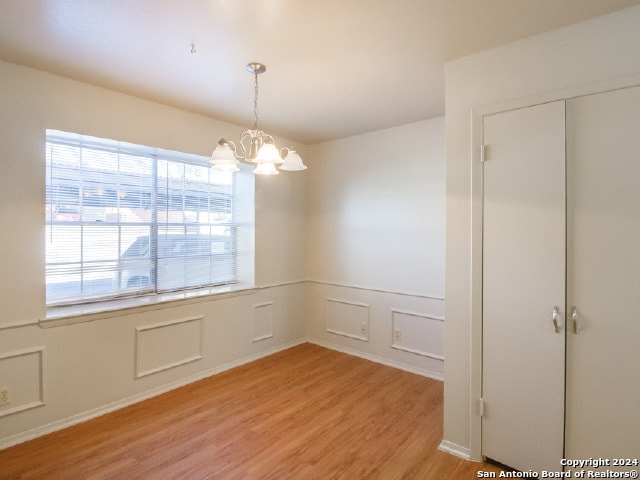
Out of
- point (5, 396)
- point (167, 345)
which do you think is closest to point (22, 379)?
point (5, 396)

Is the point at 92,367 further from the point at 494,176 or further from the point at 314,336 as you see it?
the point at 494,176

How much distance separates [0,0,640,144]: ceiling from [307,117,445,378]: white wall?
32.5 inches

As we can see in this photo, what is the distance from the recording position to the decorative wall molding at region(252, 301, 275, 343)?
4039 millimetres

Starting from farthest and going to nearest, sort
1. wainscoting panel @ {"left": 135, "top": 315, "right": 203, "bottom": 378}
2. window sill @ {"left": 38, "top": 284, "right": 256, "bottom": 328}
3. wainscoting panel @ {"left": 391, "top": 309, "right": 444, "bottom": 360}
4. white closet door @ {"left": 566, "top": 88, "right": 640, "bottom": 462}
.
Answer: wainscoting panel @ {"left": 391, "top": 309, "right": 444, "bottom": 360} → wainscoting panel @ {"left": 135, "top": 315, "right": 203, "bottom": 378} → window sill @ {"left": 38, "top": 284, "right": 256, "bottom": 328} → white closet door @ {"left": 566, "top": 88, "right": 640, "bottom": 462}

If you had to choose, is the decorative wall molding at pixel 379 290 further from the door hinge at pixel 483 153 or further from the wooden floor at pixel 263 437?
the door hinge at pixel 483 153

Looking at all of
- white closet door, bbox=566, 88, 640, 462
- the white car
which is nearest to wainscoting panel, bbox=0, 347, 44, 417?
the white car

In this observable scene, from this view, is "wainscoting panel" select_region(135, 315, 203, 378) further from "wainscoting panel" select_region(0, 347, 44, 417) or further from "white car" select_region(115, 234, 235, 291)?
"wainscoting panel" select_region(0, 347, 44, 417)

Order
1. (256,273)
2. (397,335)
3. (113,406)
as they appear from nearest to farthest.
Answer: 1. (113,406)
2. (397,335)
3. (256,273)

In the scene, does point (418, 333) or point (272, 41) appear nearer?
point (272, 41)

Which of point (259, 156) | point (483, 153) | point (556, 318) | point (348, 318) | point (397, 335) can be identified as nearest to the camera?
point (556, 318)

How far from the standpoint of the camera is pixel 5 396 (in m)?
2.35

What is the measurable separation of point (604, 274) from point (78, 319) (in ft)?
11.7

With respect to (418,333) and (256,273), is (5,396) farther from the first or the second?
(418,333)

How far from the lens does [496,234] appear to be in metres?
2.14
